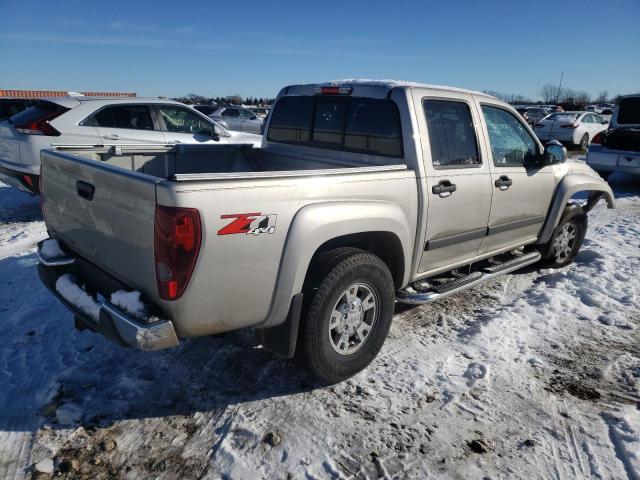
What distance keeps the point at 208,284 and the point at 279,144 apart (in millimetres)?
2387

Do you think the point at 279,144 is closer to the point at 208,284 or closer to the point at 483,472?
the point at 208,284

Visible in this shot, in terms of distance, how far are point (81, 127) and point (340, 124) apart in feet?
15.8

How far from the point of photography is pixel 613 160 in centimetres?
1006

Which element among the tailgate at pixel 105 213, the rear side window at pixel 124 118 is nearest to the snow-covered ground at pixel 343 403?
the tailgate at pixel 105 213

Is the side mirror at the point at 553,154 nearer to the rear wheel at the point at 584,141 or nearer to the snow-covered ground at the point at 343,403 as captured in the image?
the snow-covered ground at the point at 343,403

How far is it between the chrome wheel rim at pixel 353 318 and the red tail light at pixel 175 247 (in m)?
1.04

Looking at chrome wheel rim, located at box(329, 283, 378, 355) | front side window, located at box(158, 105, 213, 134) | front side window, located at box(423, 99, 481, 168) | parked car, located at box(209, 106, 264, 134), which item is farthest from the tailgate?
parked car, located at box(209, 106, 264, 134)

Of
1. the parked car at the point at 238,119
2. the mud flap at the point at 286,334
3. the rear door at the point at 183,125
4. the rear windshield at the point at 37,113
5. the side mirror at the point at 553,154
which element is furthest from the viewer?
the parked car at the point at 238,119

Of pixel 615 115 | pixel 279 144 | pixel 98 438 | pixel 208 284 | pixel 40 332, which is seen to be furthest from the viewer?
pixel 615 115

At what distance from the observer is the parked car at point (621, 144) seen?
9.84m

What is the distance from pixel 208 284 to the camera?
2.45m

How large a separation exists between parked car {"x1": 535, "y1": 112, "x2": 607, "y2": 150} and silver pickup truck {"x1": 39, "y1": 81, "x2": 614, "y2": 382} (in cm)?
1489

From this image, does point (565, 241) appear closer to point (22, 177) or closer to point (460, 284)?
point (460, 284)

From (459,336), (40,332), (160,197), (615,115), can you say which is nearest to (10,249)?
(40,332)
